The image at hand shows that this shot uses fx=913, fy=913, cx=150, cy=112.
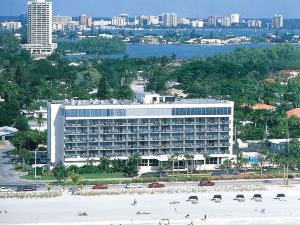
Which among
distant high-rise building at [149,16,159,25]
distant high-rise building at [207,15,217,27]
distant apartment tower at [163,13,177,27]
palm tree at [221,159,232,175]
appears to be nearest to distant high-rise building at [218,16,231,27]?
distant high-rise building at [207,15,217,27]

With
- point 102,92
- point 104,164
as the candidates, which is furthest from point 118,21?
point 104,164

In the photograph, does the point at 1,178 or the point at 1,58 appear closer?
the point at 1,178

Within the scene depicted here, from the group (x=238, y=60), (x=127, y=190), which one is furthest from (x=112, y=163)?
(x=238, y=60)

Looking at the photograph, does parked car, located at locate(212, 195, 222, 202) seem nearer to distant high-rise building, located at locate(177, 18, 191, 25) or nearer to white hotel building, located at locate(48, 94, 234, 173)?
white hotel building, located at locate(48, 94, 234, 173)

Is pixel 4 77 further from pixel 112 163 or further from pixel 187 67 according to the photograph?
pixel 112 163

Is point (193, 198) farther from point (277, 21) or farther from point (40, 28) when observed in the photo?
point (277, 21)

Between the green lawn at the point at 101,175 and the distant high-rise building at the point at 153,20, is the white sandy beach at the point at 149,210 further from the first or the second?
the distant high-rise building at the point at 153,20
